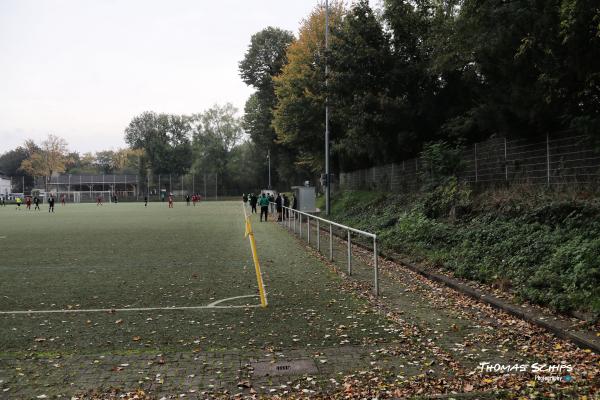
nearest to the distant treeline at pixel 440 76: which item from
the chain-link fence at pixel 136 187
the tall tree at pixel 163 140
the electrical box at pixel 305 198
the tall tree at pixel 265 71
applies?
the electrical box at pixel 305 198

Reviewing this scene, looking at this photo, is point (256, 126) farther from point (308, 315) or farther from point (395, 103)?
point (308, 315)

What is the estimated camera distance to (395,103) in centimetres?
2098

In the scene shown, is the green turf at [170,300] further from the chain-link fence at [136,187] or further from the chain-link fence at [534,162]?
the chain-link fence at [136,187]

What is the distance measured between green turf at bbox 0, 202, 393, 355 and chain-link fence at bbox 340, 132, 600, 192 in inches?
246

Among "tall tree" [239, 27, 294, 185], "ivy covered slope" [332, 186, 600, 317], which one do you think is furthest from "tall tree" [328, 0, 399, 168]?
"tall tree" [239, 27, 294, 185]

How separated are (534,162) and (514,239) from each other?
5.22 metres

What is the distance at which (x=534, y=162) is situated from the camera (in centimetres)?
1436

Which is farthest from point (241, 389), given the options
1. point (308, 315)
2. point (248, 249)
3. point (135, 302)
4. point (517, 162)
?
point (517, 162)

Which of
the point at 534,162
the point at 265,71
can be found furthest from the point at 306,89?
the point at 534,162

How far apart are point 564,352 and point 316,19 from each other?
34449mm

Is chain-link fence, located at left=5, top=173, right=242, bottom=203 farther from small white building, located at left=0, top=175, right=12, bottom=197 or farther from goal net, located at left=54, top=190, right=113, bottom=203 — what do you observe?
small white building, located at left=0, top=175, right=12, bottom=197

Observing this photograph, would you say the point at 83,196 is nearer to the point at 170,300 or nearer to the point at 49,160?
the point at 49,160

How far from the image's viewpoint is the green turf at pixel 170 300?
242 inches

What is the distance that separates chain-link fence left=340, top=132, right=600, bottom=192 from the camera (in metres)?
12.1
